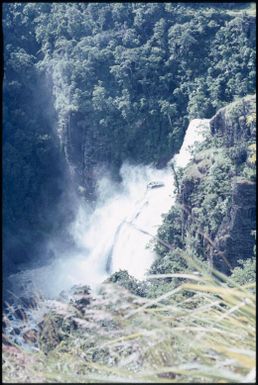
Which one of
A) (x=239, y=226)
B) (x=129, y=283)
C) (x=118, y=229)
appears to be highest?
(x=239, y=226)

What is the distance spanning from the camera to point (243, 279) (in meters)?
14.1

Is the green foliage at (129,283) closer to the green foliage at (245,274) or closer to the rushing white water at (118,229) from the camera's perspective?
the green foliage at (245,274)

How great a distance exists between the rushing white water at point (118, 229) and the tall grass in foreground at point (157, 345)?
18.4 metres

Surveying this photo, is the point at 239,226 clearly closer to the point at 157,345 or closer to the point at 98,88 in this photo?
the point at 157,345

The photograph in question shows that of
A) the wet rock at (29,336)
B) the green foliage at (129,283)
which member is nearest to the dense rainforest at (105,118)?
the green foliage at (129,283)

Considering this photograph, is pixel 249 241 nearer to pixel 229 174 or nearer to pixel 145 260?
pixel 229 174

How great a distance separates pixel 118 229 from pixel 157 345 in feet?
72.6

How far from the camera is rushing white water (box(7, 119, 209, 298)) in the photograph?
76.3 feet

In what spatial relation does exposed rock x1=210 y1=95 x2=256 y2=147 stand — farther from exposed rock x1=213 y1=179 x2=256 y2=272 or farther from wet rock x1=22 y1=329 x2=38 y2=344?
wet rock x1=22 y1=329 x2=38 y2=344

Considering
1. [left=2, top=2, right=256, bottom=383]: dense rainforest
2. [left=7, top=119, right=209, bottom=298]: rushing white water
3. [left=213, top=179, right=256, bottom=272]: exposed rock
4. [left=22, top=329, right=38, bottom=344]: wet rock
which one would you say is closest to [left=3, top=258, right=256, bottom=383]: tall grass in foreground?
[left=22, top=329, right=38, bottom=344]: wet rock

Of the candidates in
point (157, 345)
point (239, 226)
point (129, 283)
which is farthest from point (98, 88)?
point (157, 345)

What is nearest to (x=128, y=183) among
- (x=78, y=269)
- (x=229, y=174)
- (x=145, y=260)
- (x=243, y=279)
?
(x=78, y=269)

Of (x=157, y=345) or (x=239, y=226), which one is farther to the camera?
(x=239, y=226)

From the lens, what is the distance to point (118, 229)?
25016 mm
